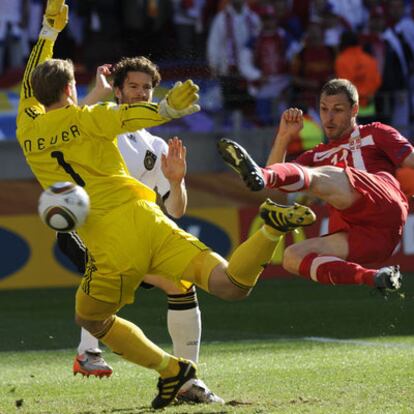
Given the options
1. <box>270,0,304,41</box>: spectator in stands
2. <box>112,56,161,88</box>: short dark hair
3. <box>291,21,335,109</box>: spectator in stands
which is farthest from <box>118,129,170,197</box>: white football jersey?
<box>270,0,304,41</box>: spectator in stands

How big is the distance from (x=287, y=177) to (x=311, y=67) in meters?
9.10

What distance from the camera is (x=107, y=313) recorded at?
278 inches

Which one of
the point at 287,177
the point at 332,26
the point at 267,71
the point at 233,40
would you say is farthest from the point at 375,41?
the point at 287,177

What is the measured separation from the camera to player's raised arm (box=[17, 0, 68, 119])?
24.0 ft

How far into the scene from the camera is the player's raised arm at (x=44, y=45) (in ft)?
24.0

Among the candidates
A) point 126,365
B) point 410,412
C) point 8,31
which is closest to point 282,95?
point 8,31

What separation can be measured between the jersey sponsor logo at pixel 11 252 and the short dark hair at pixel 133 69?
6.47 m

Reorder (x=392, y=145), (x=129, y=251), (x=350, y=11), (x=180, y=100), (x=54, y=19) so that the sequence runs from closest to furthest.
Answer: (x=180, y=100) < (x=129, y=251) < (x=54, y=19) < (x=392, y=145) < (x=350, y=11)

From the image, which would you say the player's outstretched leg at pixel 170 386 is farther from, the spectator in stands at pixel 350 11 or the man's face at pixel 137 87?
the spectator in stands at pixel 350 11

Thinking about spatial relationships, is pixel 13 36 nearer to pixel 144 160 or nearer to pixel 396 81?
pixel 396 81

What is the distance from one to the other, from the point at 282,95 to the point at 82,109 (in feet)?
32.6

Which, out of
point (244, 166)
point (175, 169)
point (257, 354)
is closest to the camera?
point (244, 166)

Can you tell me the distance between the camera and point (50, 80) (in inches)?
277

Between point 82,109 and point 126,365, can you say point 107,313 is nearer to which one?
point 82,109
